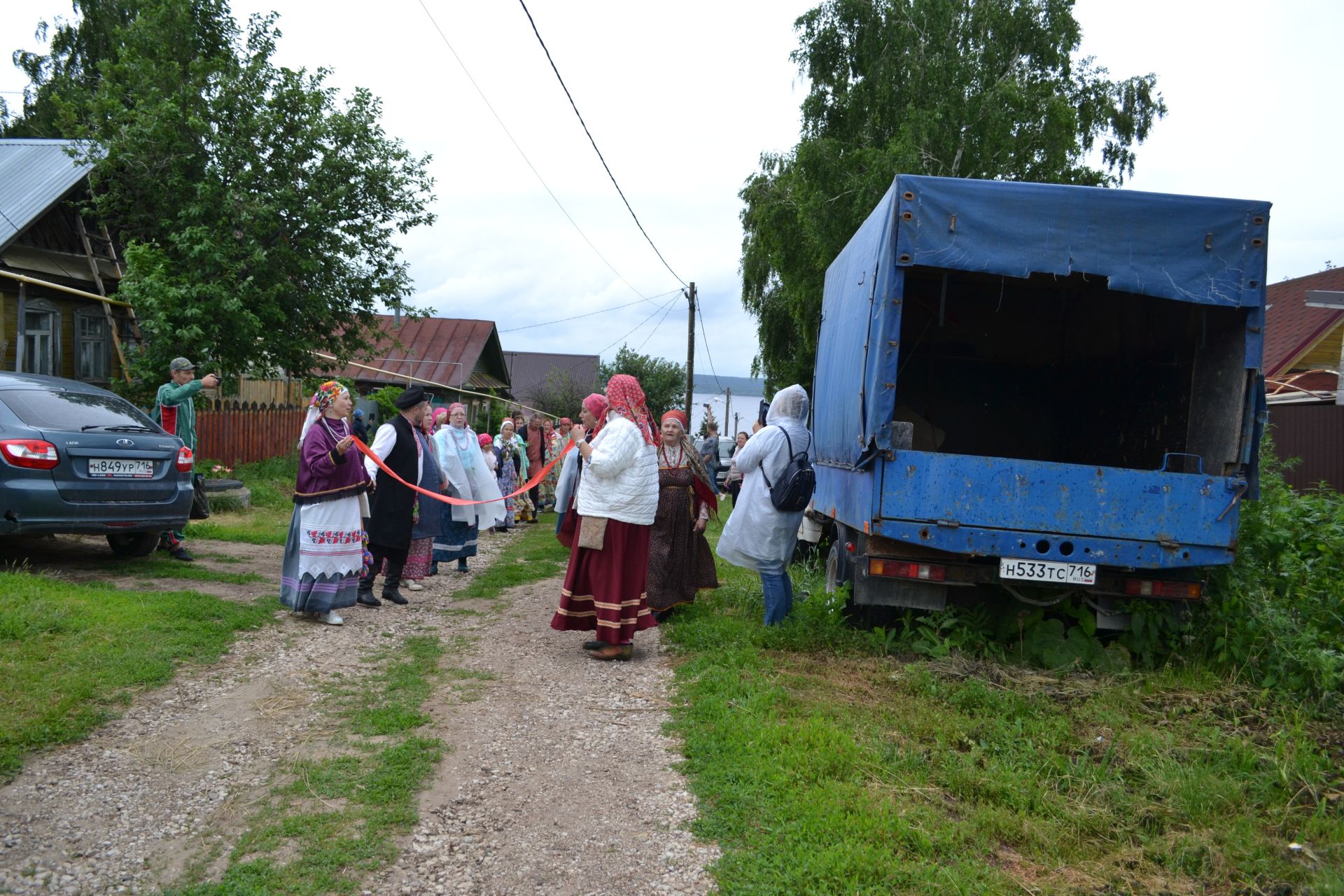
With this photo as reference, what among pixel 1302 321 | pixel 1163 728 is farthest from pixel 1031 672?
pixel 1302 321

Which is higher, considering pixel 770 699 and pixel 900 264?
pixel 900 264

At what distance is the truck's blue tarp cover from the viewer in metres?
5.89

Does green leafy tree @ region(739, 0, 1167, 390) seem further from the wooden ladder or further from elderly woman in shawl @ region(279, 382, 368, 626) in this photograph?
elderly woman in shawl @ region(279, 382, 368, 626)

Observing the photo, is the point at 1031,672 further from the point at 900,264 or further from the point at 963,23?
the point at 963,23

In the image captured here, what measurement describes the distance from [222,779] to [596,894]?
5.89 ft

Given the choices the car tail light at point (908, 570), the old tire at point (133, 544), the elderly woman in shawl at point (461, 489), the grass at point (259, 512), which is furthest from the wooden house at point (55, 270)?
the car tail light at point (908, 570)

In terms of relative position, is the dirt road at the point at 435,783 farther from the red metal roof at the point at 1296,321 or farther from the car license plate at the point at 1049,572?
the red metal roof at the point at 1296,321

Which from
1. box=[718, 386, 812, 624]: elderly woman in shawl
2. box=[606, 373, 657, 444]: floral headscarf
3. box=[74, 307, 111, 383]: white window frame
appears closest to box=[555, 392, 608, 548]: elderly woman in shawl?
box=[606, 373, 657, 444]: floral headscarf

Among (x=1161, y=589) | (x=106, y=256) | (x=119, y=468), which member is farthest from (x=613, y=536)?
(x=106, y=256)

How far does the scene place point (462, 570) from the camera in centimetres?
1057

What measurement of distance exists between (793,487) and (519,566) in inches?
199

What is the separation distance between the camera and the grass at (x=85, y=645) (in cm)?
449

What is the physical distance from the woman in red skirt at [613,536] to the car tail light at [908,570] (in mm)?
1633

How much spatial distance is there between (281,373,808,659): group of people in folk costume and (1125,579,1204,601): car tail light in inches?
85.6
